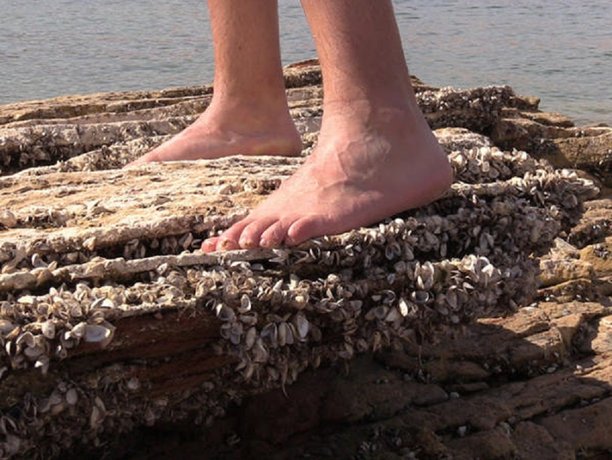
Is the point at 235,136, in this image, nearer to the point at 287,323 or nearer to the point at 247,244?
the point at 247,244

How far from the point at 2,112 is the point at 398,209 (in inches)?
115

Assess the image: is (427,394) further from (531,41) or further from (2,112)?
(531,41)

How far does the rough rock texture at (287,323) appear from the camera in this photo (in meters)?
2.11

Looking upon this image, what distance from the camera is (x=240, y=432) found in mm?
2799

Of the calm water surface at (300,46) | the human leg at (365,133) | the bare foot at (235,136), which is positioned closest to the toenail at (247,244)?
the human leg at (365,133)

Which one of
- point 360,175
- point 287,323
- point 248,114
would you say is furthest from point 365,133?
point 248,114

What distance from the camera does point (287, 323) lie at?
7.53ft

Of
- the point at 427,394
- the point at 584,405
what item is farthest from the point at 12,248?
the point at 584,405

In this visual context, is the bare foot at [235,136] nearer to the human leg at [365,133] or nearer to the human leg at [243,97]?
the human leg at [243,97]

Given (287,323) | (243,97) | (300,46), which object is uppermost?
(243,97)

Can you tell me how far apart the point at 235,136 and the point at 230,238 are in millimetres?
1047

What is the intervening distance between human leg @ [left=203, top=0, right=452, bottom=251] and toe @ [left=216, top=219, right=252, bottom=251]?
0.13 m

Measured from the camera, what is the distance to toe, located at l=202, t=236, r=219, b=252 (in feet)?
7.93

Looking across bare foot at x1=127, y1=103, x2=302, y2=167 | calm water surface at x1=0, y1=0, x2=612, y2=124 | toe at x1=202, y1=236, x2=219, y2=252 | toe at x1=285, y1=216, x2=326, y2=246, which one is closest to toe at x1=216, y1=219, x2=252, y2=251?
toe at x1=202, y1=236, x2=219, y2=252
